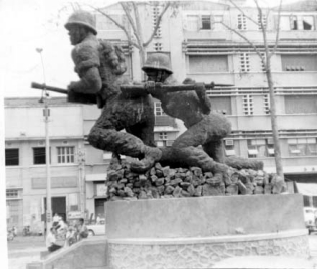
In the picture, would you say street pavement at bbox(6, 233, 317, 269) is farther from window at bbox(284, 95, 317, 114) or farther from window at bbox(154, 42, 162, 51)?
window at bbox(154, 42, 162, 51)

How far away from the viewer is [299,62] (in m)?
17.5

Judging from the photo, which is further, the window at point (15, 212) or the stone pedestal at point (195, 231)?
the window at point (15, 212)

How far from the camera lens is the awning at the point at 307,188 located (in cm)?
1564

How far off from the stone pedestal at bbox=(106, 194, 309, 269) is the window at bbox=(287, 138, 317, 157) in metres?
12.7

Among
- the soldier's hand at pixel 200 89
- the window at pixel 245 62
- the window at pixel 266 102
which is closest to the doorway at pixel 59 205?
the window at pixel 266 102

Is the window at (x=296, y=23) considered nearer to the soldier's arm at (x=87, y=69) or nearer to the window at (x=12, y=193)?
the window at (x=12, y=193)

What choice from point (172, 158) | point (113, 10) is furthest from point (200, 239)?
point (113, 10)

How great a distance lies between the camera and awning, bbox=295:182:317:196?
15.6 m

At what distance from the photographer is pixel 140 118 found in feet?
16.9

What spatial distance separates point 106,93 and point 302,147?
13497 millimetres

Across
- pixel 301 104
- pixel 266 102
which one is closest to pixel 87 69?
pixel 266 102

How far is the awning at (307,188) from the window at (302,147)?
1.35m

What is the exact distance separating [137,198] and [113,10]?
1263 centimetres

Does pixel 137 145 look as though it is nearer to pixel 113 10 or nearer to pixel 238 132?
pixel 238 132
